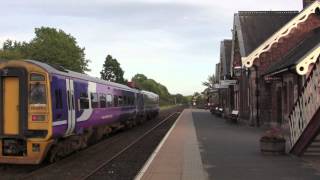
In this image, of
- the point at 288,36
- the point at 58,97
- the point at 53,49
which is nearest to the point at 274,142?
the point at 58,97

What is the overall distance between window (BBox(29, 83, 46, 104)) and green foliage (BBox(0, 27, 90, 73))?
3079 inches

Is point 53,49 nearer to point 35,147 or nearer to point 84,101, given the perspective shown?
point 84,101

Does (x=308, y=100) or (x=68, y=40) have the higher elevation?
(x=68, y=40)

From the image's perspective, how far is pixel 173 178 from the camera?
521 inches

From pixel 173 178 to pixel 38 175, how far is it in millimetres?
3666

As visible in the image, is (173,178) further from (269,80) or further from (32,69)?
(269,80)

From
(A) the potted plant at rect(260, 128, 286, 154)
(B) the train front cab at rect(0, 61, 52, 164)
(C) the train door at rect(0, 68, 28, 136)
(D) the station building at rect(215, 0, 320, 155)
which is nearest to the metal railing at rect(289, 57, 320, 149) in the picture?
(D) the station building at rect(215, 0, 320, 155)

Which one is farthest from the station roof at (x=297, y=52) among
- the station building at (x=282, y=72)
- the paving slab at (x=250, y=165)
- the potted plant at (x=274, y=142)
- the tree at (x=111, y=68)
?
the tree at (x=111, y=68)

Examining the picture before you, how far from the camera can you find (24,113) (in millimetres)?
15766

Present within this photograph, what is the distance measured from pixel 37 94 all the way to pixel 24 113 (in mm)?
607

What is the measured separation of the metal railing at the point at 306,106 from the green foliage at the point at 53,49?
257 ft

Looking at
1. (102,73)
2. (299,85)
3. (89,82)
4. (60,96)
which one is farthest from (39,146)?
(102,73)

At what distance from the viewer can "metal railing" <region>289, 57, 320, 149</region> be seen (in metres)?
16.2

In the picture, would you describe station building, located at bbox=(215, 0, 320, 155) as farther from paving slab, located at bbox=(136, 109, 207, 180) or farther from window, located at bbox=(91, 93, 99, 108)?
window, located at bbox=(91, 93, 99, 108)
